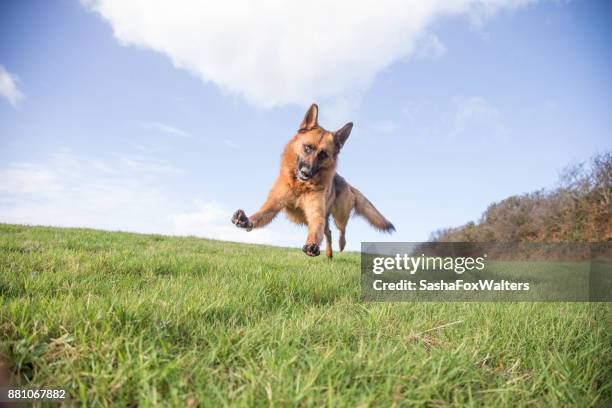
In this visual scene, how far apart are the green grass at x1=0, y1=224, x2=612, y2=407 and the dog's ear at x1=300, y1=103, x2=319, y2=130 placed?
12.0 feet

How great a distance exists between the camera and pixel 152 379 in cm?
202

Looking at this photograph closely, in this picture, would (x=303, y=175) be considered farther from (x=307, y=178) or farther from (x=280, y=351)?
(x=280, y=351)

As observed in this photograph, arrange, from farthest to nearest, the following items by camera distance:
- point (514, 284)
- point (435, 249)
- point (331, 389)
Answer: point (435, 249)
point (514, 284)
point (331, 389)

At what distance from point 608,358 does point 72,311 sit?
401cm

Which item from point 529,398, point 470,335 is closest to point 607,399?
point 529,398

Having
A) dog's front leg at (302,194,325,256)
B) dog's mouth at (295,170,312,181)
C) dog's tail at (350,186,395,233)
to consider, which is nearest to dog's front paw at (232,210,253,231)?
dog's front leg at (302,194,325,256)

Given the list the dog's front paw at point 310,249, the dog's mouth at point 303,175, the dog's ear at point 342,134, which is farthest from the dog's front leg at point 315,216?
the dog's ear at point 342,134

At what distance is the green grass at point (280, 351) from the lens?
1967 millimetres

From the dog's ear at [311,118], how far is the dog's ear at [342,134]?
1.41ft

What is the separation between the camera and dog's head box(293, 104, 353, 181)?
20.5 ft

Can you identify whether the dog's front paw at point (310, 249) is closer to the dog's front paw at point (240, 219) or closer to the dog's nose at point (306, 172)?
the dog's front paw at point (240, 219)

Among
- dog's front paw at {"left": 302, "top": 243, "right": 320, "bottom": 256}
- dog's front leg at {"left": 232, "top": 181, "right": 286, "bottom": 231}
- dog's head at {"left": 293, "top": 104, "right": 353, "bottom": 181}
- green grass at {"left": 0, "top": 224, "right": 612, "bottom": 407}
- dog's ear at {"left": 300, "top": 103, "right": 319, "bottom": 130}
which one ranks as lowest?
green grass at {"left": 0, "top": 224, "right": 612, "bottom": 407}

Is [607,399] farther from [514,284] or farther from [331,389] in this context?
[514,284]

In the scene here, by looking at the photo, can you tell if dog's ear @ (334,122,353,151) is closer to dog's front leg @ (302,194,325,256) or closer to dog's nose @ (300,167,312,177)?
dog's nose @ (300,167,312,177)
